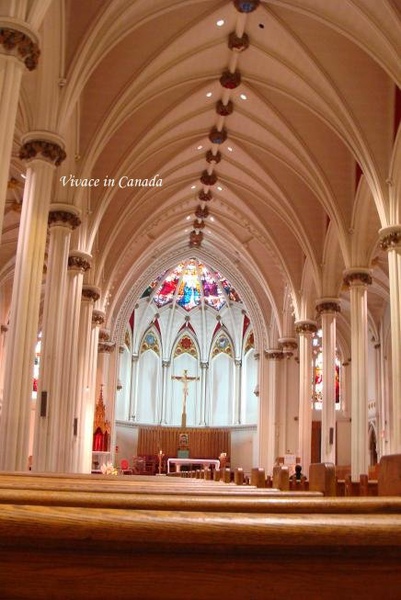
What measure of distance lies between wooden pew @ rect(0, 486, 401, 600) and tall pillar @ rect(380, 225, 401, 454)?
506 inches

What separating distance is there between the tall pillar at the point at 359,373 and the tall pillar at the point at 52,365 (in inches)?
284

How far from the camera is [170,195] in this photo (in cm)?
2511

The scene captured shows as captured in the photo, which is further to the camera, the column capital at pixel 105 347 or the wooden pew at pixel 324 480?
the column capital at pixel 105 347

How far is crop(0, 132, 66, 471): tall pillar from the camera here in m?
9.71

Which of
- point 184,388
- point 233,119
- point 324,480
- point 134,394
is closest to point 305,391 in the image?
point 233,119

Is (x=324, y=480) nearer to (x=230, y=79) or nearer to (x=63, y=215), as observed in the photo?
(x=63, y=215)

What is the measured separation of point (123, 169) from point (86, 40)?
6.16 m

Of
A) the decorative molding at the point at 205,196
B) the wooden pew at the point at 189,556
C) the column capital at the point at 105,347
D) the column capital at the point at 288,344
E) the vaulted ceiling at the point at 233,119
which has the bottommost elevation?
the wooden pew at the point at 189,556

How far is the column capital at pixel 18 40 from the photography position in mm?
8875

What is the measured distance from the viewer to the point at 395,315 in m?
14.1

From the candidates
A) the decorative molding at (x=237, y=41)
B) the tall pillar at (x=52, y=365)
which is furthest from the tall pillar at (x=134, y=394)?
the decorative molding at (x=237, y=41)

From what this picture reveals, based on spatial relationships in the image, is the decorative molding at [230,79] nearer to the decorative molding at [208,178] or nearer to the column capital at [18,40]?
the decorative molding at [208,178]

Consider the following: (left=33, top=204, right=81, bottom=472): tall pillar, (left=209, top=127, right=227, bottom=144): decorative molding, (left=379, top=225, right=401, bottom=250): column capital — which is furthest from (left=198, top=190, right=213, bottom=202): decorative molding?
(left=33, top=204, right=81, bottom=472): tall pillar

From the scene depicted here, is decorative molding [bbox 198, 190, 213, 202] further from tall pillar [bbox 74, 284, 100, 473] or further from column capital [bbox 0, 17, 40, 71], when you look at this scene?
column capital [bbox 0, 17, 40, 71]
